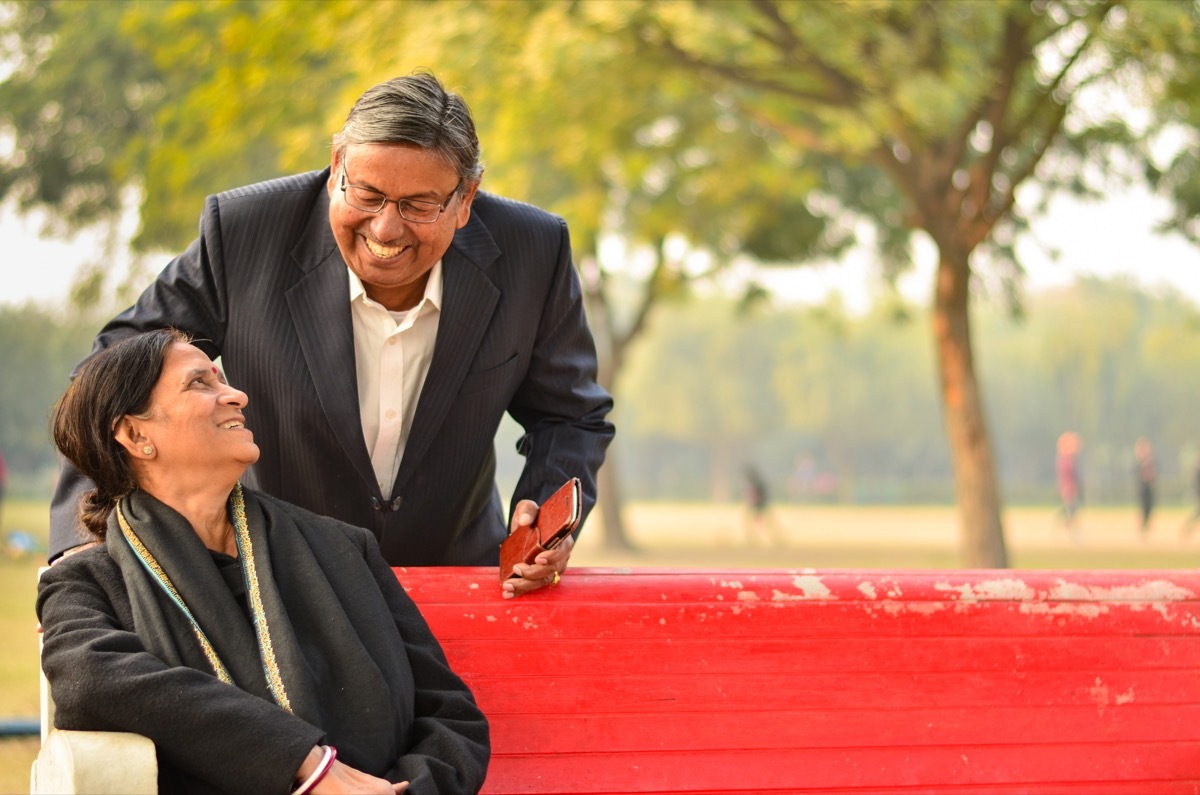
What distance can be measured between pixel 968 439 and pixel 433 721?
36.6ft

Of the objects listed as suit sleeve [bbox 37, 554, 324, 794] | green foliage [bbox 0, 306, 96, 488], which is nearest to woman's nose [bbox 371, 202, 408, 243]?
suit sleeve [bbox 37, 554, 324, 794]

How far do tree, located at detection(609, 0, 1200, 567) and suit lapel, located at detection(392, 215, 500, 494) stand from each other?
28.0 ft

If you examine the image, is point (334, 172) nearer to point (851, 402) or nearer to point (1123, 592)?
point (1123, 592)

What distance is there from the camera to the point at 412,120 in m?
2.67

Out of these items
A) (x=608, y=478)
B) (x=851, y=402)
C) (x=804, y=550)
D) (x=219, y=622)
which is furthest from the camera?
(x=851, y=402)

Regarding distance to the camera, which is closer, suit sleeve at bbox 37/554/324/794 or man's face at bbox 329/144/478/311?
suit sleeve at bbox 37/554/324/794

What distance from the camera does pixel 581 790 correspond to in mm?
2814

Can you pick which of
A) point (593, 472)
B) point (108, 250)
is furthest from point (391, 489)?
point (108, 250)

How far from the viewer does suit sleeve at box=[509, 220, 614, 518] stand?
316 centimetres

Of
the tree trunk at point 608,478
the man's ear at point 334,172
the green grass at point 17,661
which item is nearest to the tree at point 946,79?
the green grass at point 17,661

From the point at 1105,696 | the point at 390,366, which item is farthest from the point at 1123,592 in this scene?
the point at 390,366

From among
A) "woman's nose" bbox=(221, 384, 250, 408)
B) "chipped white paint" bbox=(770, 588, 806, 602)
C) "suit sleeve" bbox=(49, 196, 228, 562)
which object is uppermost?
"suit sleeve" bbox=(49, 196, 228, 562)

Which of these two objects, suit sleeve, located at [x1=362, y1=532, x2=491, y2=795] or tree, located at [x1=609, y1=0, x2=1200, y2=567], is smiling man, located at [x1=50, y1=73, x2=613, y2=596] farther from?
tree, located at [x1=609, y1=0, x2=1200, y2=567]

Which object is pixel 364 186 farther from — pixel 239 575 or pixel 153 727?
pixel 153 727
